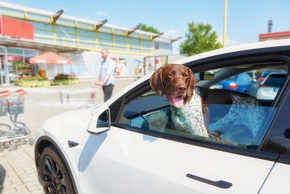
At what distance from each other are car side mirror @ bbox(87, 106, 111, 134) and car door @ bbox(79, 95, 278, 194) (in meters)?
0.06

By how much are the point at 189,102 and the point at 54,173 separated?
1614 millimetres

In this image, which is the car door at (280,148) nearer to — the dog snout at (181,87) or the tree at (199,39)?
the dog snout at (181,87)

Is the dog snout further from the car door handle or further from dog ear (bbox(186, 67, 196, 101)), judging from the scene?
the car door handle

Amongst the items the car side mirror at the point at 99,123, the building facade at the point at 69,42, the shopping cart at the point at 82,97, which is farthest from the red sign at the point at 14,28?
the car side mirror at the point at 99,123

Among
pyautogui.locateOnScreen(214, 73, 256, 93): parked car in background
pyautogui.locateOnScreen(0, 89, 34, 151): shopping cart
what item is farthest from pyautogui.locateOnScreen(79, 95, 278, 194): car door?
pyautogui.locateOnScreen(0, 89, 34, 151): shopping cart

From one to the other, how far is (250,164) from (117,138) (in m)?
0.97

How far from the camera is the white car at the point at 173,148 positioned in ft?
4.05

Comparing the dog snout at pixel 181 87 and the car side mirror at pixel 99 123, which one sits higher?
the dog snout at pixel 181 87

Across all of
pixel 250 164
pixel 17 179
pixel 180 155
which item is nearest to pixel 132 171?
pixel 180 155

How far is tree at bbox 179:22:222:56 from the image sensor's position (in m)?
30.5

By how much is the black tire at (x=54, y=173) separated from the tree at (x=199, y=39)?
2955cm

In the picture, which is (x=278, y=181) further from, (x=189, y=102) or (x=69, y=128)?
(x=69, y=128)

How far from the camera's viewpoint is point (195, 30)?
30688mm

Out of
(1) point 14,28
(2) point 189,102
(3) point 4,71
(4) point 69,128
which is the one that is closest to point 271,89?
(2) point 189,102
